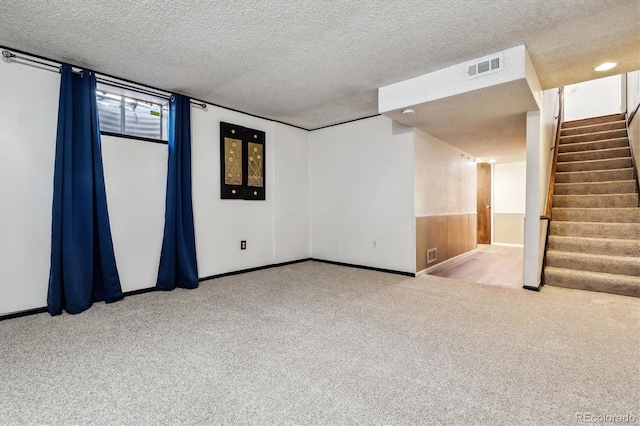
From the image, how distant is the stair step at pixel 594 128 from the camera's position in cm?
546

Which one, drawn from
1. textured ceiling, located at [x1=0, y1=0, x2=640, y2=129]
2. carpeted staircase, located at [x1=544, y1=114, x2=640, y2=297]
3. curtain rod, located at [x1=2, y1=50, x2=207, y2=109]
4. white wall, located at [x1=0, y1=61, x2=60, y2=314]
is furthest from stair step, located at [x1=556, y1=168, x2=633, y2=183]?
white wall, located at [x1=0, y1=61, x2=60, y2=314]

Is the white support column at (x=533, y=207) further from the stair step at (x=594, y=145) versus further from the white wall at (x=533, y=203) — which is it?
the stair step at (x=594, y=145)

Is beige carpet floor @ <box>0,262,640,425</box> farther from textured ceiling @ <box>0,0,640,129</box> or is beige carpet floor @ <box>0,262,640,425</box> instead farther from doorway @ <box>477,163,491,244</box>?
doorway @ <box>477,163,491,244</box>

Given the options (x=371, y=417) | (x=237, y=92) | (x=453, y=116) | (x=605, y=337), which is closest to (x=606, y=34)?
(x=453, y=116)

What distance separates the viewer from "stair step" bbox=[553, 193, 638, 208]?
166 inches

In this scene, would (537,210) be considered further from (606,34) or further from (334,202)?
(334,202)

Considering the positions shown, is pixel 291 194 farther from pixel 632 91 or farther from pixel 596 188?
pixel 632 91

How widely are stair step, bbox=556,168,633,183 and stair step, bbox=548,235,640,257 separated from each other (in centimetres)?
136

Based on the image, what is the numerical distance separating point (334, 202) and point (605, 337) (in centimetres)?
374

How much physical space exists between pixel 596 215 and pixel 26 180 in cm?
683

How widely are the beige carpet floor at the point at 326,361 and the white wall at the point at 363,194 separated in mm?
1416

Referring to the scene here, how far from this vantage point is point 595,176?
189 inches

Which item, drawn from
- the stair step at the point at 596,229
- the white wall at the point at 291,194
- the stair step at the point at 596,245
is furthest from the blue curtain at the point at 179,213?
the stair step at the point at 596,229

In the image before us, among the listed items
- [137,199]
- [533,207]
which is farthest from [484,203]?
[137,199]
